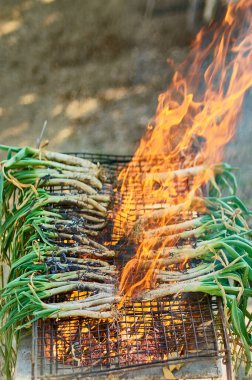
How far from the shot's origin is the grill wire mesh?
212cm

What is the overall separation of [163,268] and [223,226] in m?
0.37

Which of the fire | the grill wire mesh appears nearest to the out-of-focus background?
the fire

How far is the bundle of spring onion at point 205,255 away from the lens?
2.27m

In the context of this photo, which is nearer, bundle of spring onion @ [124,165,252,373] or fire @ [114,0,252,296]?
bundle of spring onion @ [124,165,252,373]

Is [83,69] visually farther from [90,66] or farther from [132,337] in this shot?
[132,337]

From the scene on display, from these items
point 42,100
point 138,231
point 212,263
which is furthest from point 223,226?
point 42,100

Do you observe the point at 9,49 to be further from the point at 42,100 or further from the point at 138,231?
the point at 138,231

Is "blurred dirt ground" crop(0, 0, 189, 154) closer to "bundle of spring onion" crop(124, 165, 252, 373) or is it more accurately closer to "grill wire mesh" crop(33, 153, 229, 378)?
"bundle of spring onion" crop(124, 165, 252, 373)

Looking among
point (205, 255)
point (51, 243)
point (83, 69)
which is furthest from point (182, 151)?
point (83, 69)

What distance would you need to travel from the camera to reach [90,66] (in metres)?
4.64

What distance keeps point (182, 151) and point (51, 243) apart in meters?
1.08

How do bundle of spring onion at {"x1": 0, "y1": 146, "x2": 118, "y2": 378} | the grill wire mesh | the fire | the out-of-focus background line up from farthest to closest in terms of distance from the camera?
the out-of-focus background, the fire, bundle of spring onion at {"x1": 0, "y1": 146, "x2": 118, "y2": 378}, the grill wire mesh

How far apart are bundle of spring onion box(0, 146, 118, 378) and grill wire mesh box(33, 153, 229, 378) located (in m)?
0.07

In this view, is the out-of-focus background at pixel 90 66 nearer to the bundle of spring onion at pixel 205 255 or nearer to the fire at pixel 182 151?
the fire at pixel 182 151
